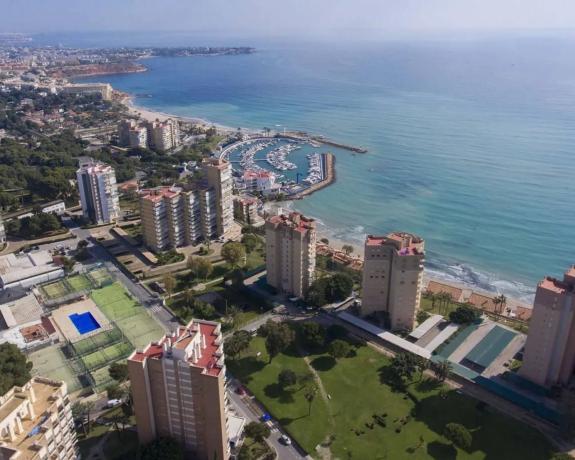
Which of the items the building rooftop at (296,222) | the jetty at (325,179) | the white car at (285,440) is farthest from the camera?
the jetty at (325,179)

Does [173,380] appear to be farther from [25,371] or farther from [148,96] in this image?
[148,96]

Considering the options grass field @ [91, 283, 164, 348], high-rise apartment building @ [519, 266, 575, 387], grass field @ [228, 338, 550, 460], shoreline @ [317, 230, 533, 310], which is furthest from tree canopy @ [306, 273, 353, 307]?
high-rise apartment building @ [519, 266, 575, 387]

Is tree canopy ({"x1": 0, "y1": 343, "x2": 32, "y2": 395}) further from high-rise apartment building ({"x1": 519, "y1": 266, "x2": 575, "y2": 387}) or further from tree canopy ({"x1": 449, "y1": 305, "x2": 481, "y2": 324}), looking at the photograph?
high-rise apartment building ({"x1": 519, "y1": 266, "x2": 575, "y2": 387})

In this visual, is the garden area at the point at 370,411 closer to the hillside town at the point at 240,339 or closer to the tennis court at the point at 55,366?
the hillside town at the point at 240,339

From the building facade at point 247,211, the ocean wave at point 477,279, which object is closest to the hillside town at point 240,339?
the building facade at point 247,211

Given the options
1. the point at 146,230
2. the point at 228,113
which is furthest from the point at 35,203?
the point at 228,113

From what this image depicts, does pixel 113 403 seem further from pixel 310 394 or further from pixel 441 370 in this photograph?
pixel 441 370

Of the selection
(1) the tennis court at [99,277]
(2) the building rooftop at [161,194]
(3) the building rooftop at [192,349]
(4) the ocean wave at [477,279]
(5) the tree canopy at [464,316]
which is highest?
(3) the building rooftop at [192,349]
